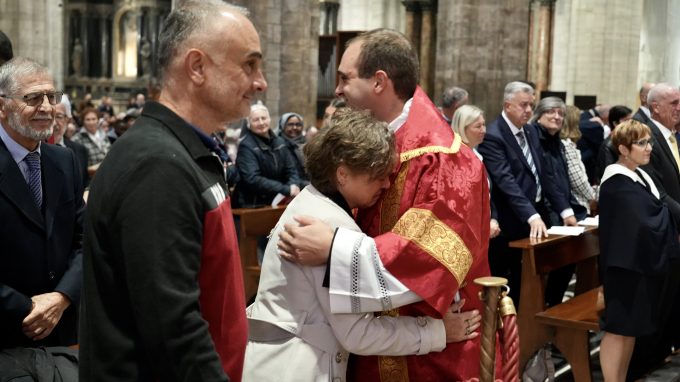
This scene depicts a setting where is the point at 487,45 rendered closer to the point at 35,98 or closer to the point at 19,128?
the point at 35,98

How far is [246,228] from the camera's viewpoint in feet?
22.5

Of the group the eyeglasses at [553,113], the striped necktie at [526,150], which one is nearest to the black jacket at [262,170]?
the striped necktie at [526,150]

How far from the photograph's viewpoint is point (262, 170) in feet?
26.7

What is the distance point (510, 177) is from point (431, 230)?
13.6 ft

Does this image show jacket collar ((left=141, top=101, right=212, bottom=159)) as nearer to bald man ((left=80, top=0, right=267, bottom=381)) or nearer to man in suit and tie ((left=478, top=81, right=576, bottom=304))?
bald man ((left=80, top=0, right=267, bottom=381))

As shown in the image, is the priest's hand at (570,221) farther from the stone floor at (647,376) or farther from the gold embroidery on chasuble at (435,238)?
the gold embroidery on chasuble at (435,238)

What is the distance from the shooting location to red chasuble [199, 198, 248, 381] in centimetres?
198

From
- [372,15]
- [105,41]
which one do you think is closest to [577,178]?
[372,15]

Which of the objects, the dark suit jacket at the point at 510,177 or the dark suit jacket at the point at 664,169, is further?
the dark suit jacket at the point at 510,177

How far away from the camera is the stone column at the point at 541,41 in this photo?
21391mm

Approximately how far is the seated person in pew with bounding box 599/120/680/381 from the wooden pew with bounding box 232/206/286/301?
9.12ft

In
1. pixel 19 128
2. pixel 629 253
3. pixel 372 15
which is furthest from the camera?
pixel 372 15

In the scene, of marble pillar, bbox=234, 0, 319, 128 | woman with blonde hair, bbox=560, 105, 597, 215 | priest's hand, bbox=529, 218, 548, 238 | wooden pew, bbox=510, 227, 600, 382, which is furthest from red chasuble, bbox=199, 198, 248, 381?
marble pillar, bbox=234, 0, 319, 128

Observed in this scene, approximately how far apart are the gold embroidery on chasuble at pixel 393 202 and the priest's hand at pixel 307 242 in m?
0.33
